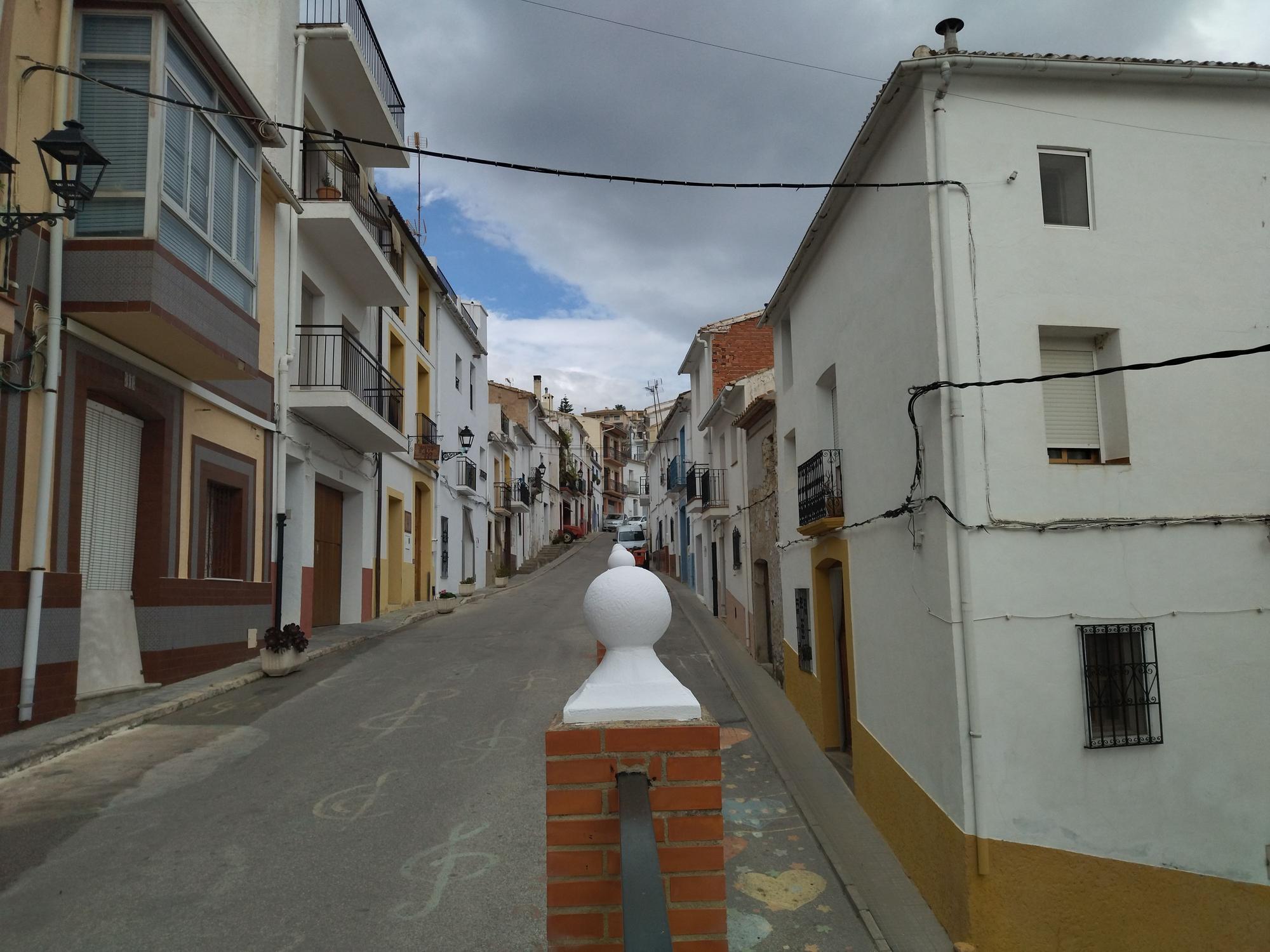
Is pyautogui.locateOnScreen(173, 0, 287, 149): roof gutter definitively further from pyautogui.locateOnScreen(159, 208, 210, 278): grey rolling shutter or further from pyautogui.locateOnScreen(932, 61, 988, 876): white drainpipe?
pyautogui.locateOnScreen(932, 61, 988, 876): white drainpipe

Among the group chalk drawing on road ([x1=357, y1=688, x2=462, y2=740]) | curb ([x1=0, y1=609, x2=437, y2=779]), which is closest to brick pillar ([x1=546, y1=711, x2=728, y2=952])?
curb ([x1=0, y1=609, x2=437, y2=779])

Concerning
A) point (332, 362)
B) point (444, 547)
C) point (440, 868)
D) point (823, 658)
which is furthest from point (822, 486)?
point (444, 547)

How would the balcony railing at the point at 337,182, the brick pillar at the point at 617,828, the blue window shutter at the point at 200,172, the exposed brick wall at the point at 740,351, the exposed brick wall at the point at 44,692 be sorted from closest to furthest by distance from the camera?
the brick pillar at the point at 617,828 < the exposed brick wall at the point at 44,692 < the blue window shutter at the point at 200,172 < the balcony railing at the point at 337,182 < the exposed brick wall at the point at 740,351

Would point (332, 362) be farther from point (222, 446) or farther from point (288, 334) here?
point (222, 446)

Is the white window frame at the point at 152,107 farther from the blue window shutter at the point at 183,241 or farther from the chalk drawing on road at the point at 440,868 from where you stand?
the chalk drawing on road at the point at 440,868

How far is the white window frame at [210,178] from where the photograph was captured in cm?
805

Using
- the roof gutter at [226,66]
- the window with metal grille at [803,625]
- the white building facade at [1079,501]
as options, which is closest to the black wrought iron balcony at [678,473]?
the window with metal grille at [803,625]

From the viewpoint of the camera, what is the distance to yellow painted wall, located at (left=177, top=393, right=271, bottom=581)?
9805 mm

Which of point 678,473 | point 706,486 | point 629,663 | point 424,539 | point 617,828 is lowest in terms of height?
point 617,828

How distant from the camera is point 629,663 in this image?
2.25 m

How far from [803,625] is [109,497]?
844cm

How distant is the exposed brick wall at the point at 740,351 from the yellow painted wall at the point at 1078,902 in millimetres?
15402

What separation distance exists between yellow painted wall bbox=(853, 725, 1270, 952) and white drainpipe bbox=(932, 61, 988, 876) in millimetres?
217

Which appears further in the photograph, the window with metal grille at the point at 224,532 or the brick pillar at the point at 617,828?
the window with metal grille at the point at 224,532
